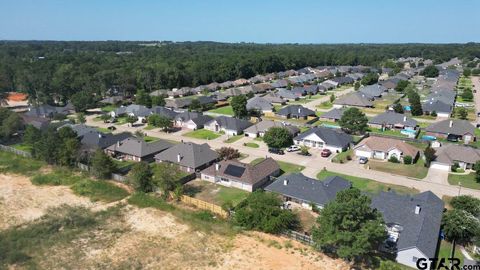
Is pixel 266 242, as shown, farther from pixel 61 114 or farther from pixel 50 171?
pixel 61 114

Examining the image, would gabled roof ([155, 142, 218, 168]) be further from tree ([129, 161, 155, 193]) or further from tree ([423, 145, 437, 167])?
tree ([423, 145, 437, 167])

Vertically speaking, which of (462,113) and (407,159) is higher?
(462,113)

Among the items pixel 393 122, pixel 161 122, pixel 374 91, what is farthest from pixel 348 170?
pixel 374 91

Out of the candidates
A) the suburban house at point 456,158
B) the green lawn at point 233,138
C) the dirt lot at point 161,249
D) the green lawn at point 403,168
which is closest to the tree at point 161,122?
the green lawn at point 233,138

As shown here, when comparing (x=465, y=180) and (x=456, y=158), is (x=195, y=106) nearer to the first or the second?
(x=456, y=158)

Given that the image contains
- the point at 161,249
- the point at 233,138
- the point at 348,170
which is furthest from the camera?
the point at 233,138

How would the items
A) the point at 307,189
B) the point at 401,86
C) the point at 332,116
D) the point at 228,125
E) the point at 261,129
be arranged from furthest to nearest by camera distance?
the point at 401,86 < the point at 332,116 < the point at 228,125 < the point at 261,129 < the point at 307,189

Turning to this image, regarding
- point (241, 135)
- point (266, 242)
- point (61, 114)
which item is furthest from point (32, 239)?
point (61, 114)

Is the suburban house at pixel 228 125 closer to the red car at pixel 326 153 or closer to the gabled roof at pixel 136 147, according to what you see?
the gabled roof at pixel 136 147
